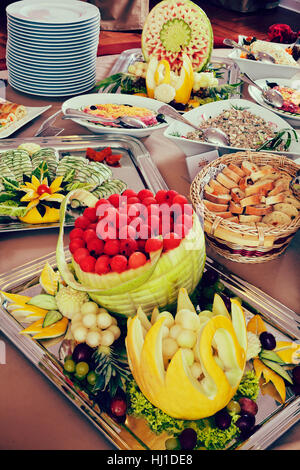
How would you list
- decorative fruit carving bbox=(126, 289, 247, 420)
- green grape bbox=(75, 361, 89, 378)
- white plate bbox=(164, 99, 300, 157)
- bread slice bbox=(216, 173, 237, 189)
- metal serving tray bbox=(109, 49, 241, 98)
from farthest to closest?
metal serving tray bbox=(109, 49, 241, 98) → white plate bbox=(164, 99, 300, 157) → bread slice bbox=(216, 173, 237, 189) → green grape bbox=(75, 361, 89, 378) → decorative fruit carving bbox=(126, 289, 247, 420)

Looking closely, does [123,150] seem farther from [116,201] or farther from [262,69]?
[262,69]

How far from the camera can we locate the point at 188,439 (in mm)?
638

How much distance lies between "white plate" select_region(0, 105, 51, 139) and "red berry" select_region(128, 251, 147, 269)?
2.83 ft

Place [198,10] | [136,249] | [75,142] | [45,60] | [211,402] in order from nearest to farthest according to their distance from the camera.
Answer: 1. [211,402]
2. [136,249]
3. [75,142]
4. [45,60]
5. [198,10]

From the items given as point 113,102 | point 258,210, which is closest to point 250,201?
point 258,210

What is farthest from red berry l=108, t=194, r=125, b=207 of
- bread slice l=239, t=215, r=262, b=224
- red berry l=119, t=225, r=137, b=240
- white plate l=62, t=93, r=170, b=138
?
white plate l=62, t=93, r=170, b=138

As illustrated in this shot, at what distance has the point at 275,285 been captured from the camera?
37.9 inches

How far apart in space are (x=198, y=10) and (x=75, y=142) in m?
0.81

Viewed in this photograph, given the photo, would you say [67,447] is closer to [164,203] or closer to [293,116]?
[164,203]

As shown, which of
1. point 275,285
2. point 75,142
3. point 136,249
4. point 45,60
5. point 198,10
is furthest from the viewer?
point 198,10

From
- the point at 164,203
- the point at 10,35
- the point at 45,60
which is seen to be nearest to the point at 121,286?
the point at 164,203

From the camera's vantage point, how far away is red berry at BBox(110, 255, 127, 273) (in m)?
0.72

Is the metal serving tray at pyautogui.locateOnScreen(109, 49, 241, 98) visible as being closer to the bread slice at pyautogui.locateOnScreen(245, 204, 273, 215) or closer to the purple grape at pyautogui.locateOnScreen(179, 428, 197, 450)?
the bread slice at pyautogui.locateOnScreen(245, 204, 273, 215)

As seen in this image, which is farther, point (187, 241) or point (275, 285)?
point (275, 285)
